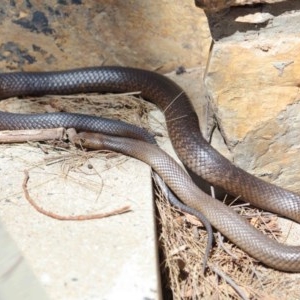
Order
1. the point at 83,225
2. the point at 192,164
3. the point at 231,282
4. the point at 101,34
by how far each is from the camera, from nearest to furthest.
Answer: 1. the point at 83,225
2. the point at 231,282
3. the point at 192,164
4. the point at 101,34

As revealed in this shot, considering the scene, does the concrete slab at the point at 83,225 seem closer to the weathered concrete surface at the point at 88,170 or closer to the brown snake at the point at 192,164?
the weathered concrete surface at the point at 88,170

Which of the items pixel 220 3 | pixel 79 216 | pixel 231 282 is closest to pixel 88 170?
pixel 79 216

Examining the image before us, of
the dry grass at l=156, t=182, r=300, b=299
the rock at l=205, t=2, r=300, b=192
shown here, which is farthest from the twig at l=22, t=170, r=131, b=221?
the rock at l=205, t=2, r=300, b=192

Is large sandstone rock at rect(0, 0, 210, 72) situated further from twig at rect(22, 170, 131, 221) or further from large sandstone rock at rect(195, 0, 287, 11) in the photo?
twig at rect(22, 170, 131, 221)

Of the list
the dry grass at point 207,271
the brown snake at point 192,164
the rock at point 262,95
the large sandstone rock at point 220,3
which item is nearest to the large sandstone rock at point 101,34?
the brown snake at point 192,164

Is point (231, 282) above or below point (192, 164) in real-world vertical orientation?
below

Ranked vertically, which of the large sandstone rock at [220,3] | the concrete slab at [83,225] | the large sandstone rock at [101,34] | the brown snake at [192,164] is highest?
the large sandstone rock at [220,3]

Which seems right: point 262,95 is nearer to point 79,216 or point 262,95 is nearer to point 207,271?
point 207,271

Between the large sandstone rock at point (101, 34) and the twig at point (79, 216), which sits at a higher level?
the large sandstone rock at point (101, 34)

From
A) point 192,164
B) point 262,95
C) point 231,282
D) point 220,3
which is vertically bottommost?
point 231,282
